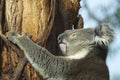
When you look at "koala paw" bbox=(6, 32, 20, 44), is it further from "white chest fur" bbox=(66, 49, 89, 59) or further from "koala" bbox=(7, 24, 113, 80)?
"white chest fur" bbox=(66, 49, 89, 59)

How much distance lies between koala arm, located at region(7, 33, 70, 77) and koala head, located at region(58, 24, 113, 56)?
337 millimetres

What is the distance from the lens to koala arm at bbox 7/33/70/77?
370 centimetres

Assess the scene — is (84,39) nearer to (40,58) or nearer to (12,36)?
(40,58)

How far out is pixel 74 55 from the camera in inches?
167

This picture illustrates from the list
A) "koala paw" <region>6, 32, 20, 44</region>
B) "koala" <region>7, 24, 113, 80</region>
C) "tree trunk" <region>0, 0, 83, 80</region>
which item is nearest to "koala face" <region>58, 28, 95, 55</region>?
"koala" <region>7, 24, 113, 80</region>

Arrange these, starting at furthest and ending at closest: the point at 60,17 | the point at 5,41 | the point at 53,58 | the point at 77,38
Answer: the point at 77,38
the point at 60,17
the point at 53,58
the point at 5,41

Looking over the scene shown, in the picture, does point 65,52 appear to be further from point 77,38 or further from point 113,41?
point 113,41

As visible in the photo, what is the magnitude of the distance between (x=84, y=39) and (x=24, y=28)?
42.3 inches

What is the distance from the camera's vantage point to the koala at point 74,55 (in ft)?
12.2

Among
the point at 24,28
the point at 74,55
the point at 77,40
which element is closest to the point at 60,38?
the point at 74,55

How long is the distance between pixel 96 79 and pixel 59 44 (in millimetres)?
613

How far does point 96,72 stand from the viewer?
3943 mm

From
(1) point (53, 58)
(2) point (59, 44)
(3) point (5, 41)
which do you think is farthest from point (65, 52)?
(3) point (5, 41)

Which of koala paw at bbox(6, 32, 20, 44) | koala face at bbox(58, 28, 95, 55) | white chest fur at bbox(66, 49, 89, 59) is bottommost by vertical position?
white chest fur at bbox(66, 49, 89, 59)
